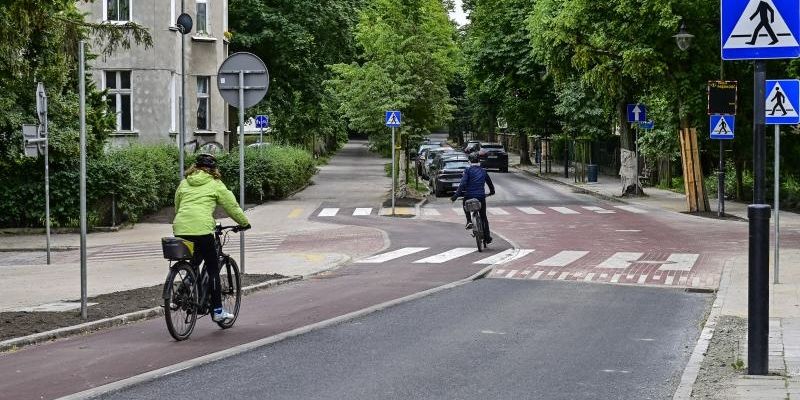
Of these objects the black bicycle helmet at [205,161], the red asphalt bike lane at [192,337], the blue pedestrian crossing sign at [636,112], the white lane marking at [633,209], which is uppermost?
the blue pedestrian crossing sign at [636,112]

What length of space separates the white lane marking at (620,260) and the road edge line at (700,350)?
3.08 m

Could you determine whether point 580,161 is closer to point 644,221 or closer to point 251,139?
point 644,221

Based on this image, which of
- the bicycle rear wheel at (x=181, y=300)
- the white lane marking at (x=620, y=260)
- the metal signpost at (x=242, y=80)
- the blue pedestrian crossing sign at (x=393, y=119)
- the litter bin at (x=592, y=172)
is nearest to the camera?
the bicycle rear wheel at (x=181, y=300)

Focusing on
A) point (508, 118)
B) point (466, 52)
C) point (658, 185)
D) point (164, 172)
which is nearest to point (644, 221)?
point (164, 172)

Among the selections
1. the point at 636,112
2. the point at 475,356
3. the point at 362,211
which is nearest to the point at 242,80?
the point at 475,356

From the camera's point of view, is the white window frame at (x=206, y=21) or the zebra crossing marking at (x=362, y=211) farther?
the white window frame at (x=206, y=21)

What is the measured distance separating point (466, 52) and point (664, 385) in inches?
2361

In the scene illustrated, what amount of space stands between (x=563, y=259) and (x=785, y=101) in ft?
19.3

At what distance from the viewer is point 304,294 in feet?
48.8

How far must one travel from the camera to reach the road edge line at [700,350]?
8039 millimetres

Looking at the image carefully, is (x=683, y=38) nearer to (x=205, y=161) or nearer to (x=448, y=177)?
(x=448, y=177)

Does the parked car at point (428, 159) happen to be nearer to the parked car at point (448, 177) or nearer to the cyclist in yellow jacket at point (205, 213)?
the parked car at point (448, 177)

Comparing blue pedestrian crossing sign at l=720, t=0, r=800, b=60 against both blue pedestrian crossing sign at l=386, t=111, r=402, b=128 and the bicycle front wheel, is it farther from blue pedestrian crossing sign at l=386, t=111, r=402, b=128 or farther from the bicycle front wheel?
blue pedestrian crossing sign at l=386, t=111, r=402, b=128

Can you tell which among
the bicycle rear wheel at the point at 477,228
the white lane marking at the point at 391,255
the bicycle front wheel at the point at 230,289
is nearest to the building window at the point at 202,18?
the white lane marking at the point at 391,255
